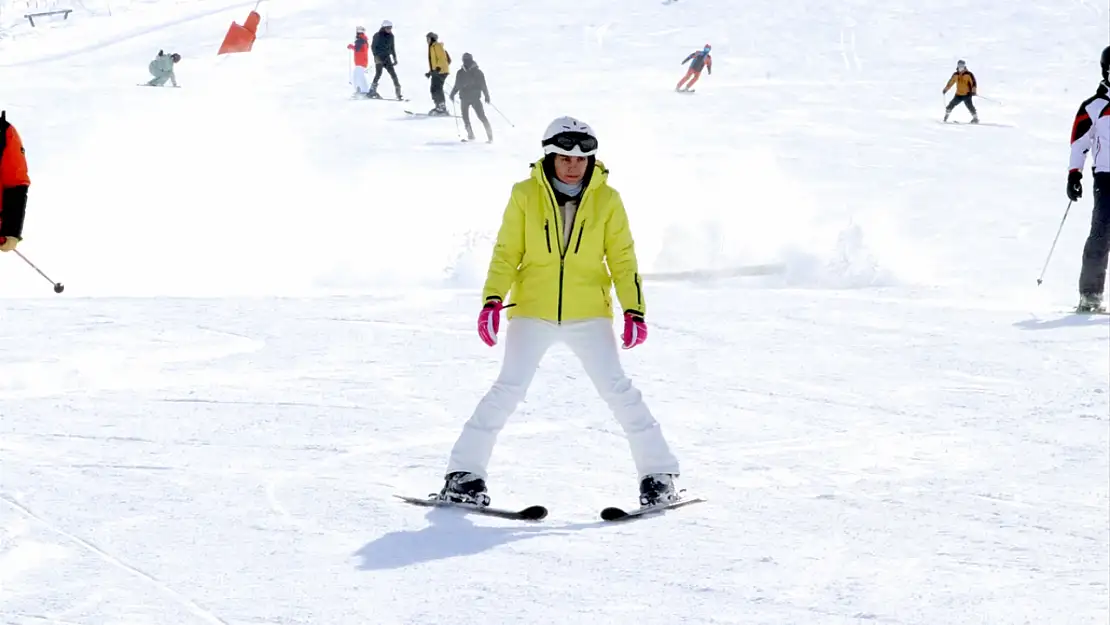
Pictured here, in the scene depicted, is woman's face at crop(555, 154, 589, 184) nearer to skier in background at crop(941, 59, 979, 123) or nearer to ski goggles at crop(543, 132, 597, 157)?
ski goggles at crop(543, 132, 597, 157)

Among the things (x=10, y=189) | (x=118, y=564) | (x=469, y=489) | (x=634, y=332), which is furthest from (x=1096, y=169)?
(x=118, y=564)

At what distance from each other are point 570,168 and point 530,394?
2.87 m

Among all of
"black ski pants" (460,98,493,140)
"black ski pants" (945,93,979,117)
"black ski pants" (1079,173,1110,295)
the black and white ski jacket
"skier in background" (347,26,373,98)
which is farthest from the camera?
"skier in background" (347,26,373,98)

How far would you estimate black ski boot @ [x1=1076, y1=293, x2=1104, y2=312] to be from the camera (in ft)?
32.9

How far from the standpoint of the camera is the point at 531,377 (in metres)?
5.12

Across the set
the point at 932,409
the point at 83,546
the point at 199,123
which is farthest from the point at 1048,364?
the point at 199,123

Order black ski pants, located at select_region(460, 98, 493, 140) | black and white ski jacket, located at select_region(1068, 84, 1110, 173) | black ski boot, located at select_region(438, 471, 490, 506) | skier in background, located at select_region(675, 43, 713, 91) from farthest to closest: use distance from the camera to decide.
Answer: skier in background, located at select_region(675, 43, 713, 91) < black ski pants, located at select_region(460, 98, 493, 140) < black and white ski jacket, located at select_region(1068, 84, 1110, 173) < black ski boot, located at select_region(438, 471, 490, 506)

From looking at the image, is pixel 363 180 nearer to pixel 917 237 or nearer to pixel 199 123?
pixel 199 123

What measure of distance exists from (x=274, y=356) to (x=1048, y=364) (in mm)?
4499

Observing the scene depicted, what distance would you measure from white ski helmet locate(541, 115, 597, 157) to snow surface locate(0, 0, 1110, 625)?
1.33 metres

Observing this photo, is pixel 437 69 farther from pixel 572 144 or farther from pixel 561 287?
pixel 572 144

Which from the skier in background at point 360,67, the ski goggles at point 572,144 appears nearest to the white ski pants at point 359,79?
the skier in background at point 360,67

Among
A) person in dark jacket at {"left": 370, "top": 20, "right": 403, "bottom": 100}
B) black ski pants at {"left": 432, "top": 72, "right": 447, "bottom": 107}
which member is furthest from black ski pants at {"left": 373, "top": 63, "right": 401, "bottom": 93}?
black ski pants at {"left": 432, "top": 72, "right": 447, "bottom": 107}

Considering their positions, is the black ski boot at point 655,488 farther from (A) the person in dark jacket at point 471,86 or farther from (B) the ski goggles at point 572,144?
(A) the person in dark jacket at point 471,86
